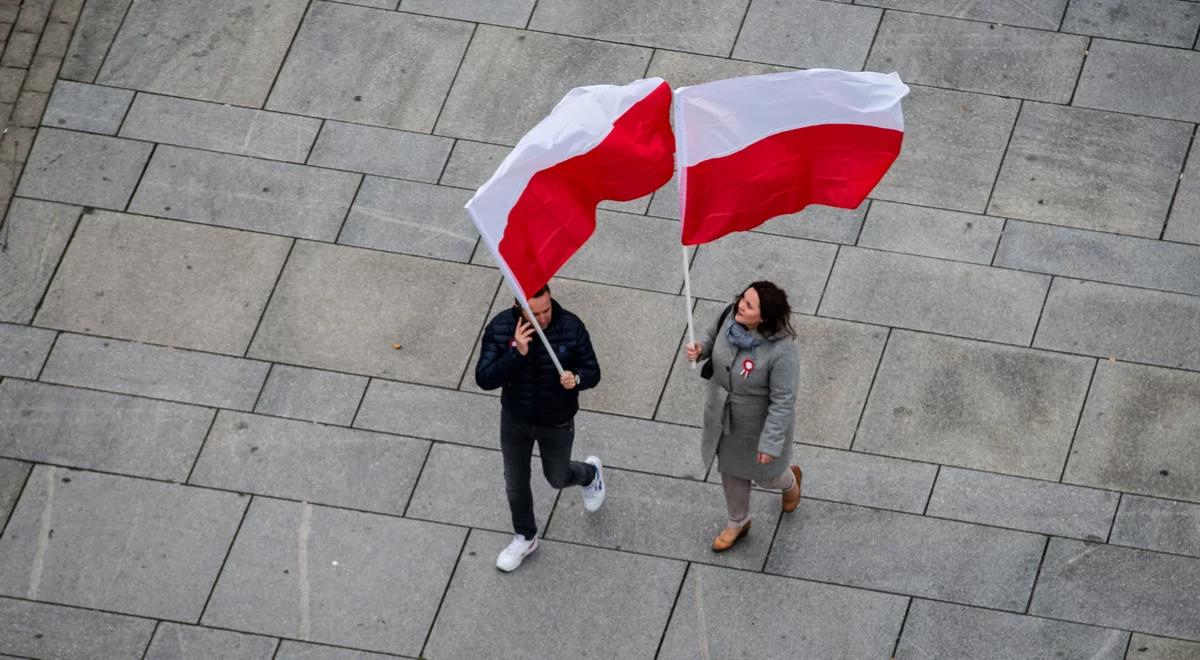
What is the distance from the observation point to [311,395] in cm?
883

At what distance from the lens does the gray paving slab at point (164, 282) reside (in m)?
9.18

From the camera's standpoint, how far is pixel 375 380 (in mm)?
8883

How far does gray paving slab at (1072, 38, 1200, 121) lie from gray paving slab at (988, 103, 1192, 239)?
11cm

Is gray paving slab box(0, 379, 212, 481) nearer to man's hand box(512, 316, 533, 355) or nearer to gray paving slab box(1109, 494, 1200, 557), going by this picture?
man's hand box(512, 316, 533, 355)

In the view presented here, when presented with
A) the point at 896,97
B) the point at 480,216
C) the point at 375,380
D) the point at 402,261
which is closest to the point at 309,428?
the point at 375,380

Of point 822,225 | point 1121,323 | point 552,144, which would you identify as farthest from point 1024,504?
point 552,144

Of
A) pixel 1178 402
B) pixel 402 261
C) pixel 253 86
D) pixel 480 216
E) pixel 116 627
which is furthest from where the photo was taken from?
pixel 253 86

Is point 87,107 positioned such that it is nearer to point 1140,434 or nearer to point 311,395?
point 311,395

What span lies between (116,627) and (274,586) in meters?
0.82

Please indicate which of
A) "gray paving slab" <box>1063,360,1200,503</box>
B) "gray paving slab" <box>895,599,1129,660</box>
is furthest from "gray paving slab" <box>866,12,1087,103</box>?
"gray paving slab" <box>895,599,1129,660</box>

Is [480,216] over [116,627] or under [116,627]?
over

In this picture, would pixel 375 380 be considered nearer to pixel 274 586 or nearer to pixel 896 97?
pixel 274 586

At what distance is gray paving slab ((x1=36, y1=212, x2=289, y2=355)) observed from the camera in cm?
918

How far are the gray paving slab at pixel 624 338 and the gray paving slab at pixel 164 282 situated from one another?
148cm
